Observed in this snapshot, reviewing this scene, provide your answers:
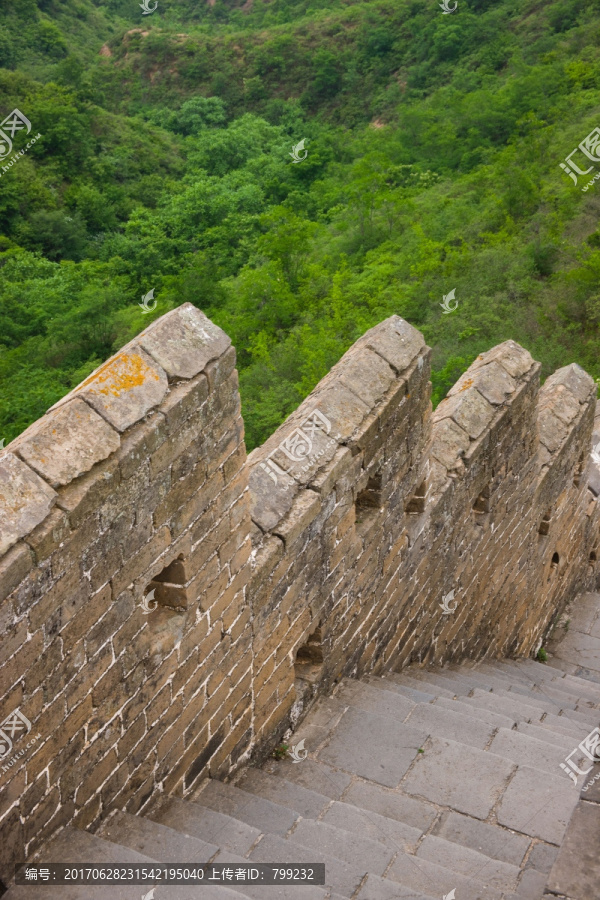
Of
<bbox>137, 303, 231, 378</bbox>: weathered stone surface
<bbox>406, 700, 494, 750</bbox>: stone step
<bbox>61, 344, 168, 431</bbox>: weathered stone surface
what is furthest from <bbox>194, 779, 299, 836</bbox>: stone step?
<bbox>137, 303, 231, 378</bbox>: weathered stone surface

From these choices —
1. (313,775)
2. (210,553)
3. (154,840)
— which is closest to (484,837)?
(313,775)

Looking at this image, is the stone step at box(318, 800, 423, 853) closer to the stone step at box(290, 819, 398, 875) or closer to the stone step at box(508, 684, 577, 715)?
the stone step at box(290, 819, 398, 875)

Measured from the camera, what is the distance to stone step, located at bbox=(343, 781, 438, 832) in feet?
13.0

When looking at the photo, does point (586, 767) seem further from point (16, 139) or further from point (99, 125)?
point (99, 125)

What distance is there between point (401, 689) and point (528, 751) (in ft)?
2.90

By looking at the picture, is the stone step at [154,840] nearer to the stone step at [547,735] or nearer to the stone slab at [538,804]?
the stone slab at [538,804]

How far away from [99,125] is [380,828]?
106ft

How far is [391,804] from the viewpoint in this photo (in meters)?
4.06

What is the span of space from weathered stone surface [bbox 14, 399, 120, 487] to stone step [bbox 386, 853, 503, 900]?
2.17 m

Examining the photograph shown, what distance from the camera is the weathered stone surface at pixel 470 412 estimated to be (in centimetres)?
608

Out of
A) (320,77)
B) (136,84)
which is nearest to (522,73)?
(320,77)

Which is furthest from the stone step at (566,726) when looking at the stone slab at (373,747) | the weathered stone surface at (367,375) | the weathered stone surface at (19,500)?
the weathered stone surface at (19,500)

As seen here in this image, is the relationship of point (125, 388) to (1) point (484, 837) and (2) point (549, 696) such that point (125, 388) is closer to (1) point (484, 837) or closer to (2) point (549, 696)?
(1) point (484, 837)

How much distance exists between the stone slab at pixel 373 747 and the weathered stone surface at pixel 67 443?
231 cm
